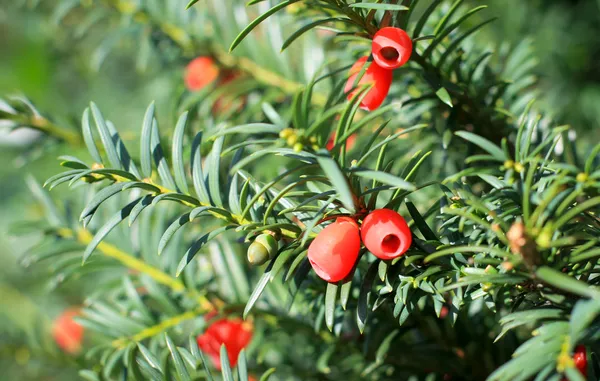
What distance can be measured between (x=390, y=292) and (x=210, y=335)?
0.28m

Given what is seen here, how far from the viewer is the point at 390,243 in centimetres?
38

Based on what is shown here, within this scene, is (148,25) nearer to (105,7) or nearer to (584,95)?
(105,7)

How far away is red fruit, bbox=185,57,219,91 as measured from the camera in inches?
30.8

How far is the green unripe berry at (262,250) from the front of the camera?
38 cm

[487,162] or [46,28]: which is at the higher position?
[46,28]

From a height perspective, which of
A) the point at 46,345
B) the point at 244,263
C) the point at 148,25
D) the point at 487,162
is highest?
the point at 148,25

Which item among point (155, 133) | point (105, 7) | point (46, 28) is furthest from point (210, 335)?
point (46, 28)

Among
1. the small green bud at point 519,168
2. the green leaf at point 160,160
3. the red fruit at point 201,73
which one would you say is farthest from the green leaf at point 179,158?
the red fruit at point 201,73

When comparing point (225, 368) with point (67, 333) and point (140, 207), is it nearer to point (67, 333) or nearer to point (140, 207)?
point (140, 207)

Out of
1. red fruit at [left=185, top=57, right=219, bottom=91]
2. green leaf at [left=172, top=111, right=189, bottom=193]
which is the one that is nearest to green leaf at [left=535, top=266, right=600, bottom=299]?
green leaf at [left=172, top=111, right=189, bottom=193]

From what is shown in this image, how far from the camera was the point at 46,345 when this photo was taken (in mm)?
754

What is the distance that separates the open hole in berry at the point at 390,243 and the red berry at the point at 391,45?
4.8 inches

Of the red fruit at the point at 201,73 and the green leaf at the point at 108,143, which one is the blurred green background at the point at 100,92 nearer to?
the red fruit at the point at 201,73

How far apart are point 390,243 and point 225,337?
30 cm
